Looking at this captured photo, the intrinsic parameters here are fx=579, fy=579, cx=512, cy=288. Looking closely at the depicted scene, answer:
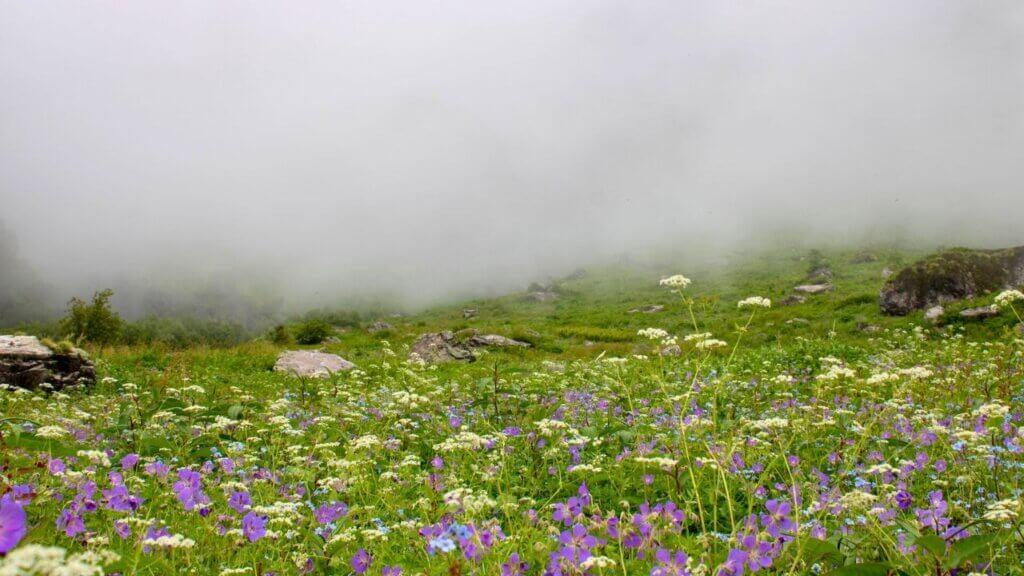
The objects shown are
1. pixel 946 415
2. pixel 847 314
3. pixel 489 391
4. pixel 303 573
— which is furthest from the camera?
pixel 847 314

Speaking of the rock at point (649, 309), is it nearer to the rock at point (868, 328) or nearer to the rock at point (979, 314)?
the rock at point (868, 328)

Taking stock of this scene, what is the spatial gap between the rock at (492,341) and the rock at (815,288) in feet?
124

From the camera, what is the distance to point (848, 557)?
2.97 meters

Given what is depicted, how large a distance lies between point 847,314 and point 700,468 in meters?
30.5

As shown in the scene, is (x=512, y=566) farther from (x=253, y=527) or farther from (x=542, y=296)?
(x=542, y=296)

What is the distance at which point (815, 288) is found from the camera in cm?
5731

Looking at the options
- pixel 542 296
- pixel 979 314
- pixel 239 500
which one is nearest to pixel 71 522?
pixel 239 500

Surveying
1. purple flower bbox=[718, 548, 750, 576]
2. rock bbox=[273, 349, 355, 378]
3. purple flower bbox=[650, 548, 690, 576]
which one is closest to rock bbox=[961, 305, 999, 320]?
rock bbox=[273, 349, 355, 378]

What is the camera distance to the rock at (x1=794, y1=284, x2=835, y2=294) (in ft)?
184

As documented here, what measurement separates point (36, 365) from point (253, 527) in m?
14.2

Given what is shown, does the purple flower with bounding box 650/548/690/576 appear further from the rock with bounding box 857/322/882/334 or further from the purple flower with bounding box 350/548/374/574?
the rock with bounding box 857/322/882/334

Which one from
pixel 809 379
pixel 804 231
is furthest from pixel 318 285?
pixel 809 379

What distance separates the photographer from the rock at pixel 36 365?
13.3m

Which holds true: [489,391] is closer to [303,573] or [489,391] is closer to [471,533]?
[303,573]
